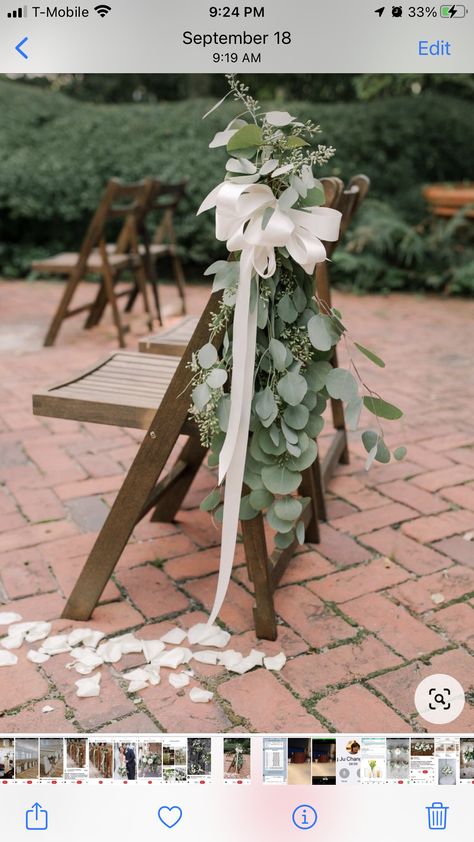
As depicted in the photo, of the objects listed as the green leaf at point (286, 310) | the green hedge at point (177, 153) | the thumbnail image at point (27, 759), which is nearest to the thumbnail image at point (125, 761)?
the thumbnail image at point (27, 759)

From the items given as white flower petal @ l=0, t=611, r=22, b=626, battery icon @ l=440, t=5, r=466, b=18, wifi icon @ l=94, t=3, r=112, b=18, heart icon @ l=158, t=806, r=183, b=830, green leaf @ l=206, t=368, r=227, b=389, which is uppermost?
wifi icon @ l=94, t=3, r=112, b=18

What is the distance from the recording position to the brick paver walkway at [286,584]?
153cm

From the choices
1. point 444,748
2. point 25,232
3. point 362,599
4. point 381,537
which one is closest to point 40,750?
point 444,748

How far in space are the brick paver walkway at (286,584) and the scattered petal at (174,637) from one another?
35mm

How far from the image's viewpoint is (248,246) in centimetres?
138

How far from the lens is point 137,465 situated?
1.76 meters

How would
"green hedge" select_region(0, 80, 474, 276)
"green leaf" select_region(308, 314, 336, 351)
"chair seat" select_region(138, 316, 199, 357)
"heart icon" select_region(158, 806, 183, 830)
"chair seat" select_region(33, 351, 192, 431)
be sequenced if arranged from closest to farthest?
"heart icon" select_region(158, 806, 183, 830), "green leaf" select_region(308, 314, 336, 351), "chair seat" select_region(33, 351, 192, 431), "chair seat" select_region(138, 316, 199, 357), "green hedge" select_region(0, 80, 474, 276)

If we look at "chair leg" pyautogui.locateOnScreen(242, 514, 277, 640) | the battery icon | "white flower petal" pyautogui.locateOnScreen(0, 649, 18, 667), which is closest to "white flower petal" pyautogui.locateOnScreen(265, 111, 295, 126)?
the battery icon

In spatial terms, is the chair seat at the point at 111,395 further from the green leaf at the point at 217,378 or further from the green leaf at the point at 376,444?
the green leaf at the point at 376,444

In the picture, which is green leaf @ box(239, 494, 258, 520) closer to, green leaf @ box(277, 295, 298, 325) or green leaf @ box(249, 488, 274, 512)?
green leaf @ box(249, 488, 274, 512)

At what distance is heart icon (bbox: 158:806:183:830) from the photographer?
3.69 feet

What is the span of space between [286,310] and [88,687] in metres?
0.84

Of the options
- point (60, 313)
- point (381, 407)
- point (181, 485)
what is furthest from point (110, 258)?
point (381, 407)

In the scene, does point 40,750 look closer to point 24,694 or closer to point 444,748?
point 24,694
